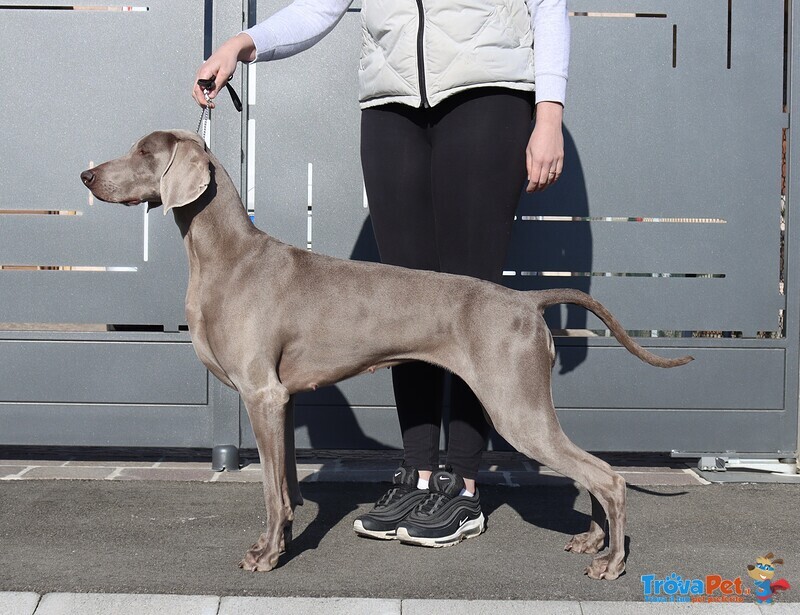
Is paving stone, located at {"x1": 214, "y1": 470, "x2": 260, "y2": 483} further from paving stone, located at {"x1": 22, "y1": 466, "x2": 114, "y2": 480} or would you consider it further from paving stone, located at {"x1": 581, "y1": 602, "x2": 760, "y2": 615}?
paving stone, located at {"x1": 581, "y1": 602, "x2": 760, "y2": 615}

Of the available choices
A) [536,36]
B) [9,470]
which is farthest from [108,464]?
[536,36]

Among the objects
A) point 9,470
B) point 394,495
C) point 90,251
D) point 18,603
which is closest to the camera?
point 18,603

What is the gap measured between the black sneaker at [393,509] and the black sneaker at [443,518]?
0.23 feet

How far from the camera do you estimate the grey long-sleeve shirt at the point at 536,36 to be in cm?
360

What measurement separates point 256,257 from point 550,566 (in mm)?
1651

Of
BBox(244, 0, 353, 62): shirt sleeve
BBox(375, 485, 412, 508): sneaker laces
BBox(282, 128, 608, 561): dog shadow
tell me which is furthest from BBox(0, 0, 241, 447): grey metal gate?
BBox(375, 485, 412, 508): sneaker laces

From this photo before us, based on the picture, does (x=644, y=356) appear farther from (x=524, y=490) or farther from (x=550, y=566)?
(x=524, y=490)

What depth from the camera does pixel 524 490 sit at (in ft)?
15.5

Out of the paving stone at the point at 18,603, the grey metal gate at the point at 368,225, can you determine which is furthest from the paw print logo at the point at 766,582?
the paving stone at the point at 18,603

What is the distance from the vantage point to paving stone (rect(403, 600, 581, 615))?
2.95 meters

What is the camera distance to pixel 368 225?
5203mm

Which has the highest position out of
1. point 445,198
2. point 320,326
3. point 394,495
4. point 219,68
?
point 219,68

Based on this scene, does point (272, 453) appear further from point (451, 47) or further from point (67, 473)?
point (67, 473)

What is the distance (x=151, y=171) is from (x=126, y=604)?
163cm
